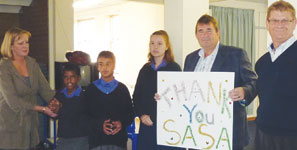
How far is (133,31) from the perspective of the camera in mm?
7836

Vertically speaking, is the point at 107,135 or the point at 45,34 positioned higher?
the point at 45,34

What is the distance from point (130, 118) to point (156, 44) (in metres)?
0.61

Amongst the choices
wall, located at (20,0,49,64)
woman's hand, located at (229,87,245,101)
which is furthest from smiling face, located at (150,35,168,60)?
wall, located at (20,0,49,64)

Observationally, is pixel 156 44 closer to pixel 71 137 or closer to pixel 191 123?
pixel 191 123

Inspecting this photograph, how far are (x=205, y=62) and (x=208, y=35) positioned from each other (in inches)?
6.8

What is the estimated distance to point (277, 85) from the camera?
5.21 feet

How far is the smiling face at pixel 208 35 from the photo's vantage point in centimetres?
196

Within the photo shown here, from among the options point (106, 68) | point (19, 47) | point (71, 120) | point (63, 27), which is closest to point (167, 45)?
point (106, 68)

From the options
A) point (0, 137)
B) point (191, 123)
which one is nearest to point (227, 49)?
point (191, 123)

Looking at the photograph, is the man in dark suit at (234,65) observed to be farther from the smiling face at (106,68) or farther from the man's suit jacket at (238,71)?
the smiling face at (106,68)

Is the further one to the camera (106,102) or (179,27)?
(179,27)

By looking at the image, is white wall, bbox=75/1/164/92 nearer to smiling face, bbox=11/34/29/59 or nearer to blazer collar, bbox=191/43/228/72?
smiling face, bbox=11/34/29/59

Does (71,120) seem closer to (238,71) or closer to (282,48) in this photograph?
(238,71)

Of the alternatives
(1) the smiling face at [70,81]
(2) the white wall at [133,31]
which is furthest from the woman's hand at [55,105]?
(2) the white wall at [133,31]
